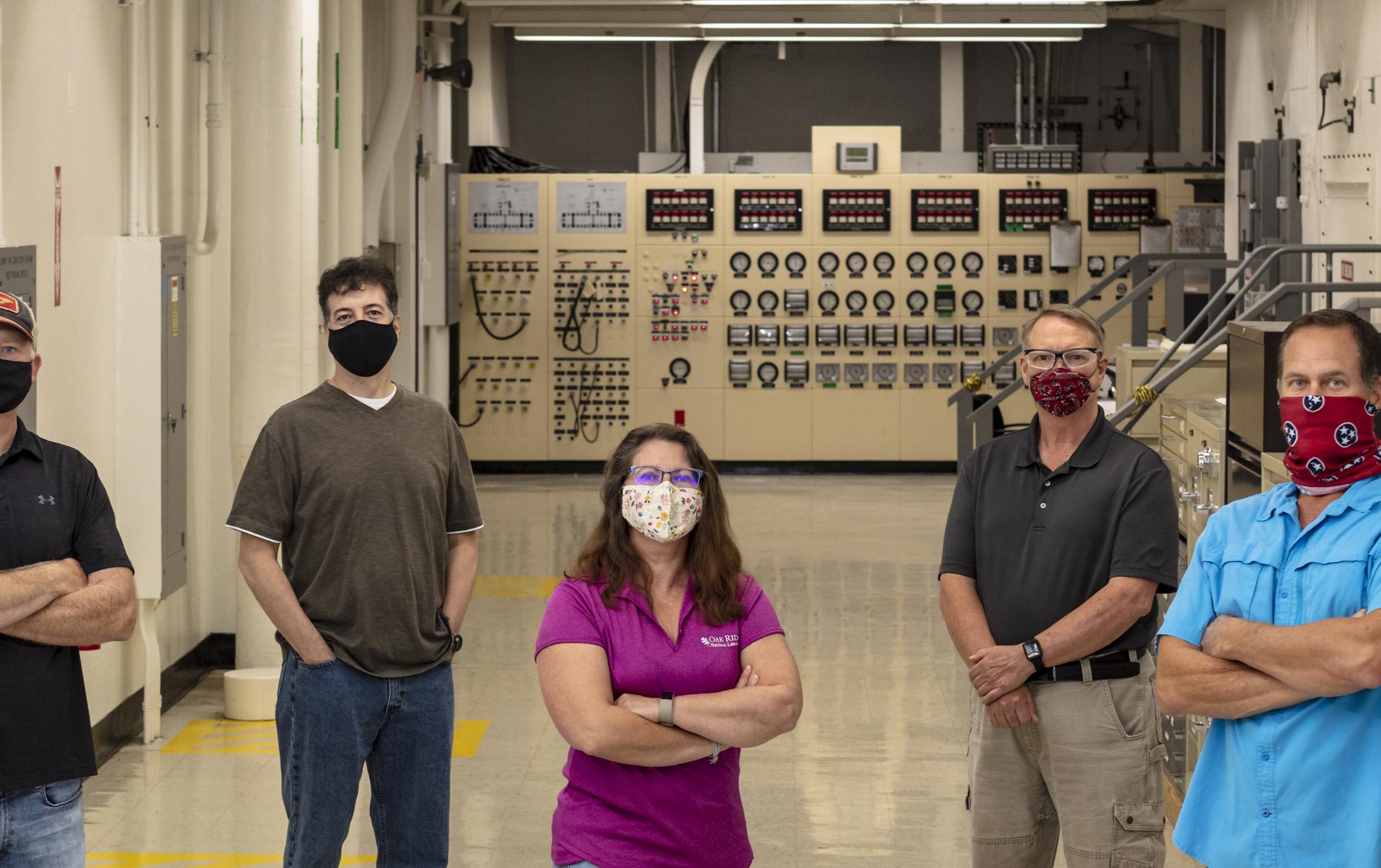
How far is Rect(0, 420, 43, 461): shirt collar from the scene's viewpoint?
2615 mm

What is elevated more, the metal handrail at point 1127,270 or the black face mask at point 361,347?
the metal handrail at point 1127,270

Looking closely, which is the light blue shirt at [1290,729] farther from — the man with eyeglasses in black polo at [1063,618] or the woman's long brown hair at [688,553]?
the woman's long brown hair at [688,553]

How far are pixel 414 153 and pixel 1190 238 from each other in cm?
605

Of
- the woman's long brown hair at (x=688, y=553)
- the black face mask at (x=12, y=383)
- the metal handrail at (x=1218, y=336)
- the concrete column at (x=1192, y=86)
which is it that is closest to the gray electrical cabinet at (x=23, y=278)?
the black face mask at (x=12, y=383)

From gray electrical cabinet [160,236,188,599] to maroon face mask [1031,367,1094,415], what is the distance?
3.52 m

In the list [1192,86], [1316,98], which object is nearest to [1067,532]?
[1316,98]

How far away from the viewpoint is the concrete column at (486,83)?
40.0 ft

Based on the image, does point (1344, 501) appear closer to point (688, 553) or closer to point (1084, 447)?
point (1084, 447)

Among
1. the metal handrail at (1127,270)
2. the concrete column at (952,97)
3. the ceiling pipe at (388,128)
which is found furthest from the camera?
the concrete column at (952,97)

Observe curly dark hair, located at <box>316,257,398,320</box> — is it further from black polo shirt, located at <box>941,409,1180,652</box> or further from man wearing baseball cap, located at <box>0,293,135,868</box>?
black polo shirt, located at <box>941,409,1180,652</box>

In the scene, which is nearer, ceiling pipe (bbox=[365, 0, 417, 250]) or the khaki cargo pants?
the khaki cargo pants

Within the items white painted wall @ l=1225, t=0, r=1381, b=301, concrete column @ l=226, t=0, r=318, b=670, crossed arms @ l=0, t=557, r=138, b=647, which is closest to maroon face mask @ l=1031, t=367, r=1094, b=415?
crossed arms @ l=0, t=557, r=138, b=647

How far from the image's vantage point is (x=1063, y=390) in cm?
306

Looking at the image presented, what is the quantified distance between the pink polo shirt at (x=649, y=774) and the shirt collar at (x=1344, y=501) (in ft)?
2.69
